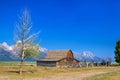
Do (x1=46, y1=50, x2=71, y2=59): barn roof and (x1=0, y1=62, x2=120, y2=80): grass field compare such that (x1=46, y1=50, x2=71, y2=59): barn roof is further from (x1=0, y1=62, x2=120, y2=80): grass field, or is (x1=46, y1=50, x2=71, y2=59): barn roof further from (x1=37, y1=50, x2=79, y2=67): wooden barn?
(x1=0, y1=62, x2=120, y2=80): grass field

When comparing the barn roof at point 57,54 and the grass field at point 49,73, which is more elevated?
the barn roof at point 57,54

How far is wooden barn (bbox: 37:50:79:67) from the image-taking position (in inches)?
4725

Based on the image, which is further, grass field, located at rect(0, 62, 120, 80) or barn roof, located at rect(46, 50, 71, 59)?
barn roof, located at rect(46, 50, 71, 59)

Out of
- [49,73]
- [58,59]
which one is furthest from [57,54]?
[49,73]

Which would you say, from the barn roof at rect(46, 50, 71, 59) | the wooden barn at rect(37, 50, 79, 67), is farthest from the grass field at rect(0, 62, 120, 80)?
the barn roof at rect(46, 50, 71, 59)

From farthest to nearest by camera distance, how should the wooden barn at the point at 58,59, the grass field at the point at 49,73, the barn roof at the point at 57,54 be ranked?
the barn roof at the point at 57,54 → the wooden barn at the point at 58,59 → the grass field at the point at 49,73

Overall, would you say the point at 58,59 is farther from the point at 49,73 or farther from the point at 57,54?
the point at 49,73

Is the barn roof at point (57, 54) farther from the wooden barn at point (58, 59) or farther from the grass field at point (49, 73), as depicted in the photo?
the grass field at point (49, 73)

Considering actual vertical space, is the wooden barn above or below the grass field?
above

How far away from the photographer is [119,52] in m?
119

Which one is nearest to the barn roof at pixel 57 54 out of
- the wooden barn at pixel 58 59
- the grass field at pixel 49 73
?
the wooden barn at pixel 58 59

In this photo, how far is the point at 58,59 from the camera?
394 feet

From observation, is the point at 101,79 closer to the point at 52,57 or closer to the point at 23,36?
the point at 23,36

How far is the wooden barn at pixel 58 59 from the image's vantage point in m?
120
